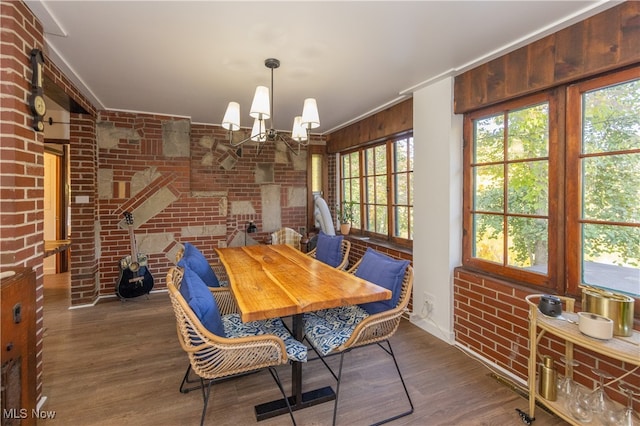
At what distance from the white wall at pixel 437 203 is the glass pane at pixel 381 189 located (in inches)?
34.1

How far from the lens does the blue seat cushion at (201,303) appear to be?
1.62 m

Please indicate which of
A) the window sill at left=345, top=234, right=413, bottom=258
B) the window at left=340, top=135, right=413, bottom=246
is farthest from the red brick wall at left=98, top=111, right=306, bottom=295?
the window sill at left=345, top=234, right=413, bottom=258

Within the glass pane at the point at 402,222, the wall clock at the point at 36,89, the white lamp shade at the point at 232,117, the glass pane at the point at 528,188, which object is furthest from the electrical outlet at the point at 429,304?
the wall clock at the point at 36,89

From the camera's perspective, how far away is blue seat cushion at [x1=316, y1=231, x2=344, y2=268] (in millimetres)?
3031

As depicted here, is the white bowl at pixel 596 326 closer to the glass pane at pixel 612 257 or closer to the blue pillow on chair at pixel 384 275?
the glass pane at pixel 612 257

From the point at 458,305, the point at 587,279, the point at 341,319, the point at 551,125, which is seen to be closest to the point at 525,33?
the point at 551,125

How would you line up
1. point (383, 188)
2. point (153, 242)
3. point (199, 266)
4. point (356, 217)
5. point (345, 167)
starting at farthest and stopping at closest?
point (345, 167) → point (356, 217) → point (153, 242) → point (383, 188) → point (199, 266)

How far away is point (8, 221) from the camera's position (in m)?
1.67

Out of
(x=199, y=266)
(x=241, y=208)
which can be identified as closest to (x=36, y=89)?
(x=199, y=266)

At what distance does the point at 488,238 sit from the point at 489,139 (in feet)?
2.75

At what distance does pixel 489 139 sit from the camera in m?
2.57

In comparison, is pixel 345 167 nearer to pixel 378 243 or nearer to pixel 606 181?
pixel 378 243

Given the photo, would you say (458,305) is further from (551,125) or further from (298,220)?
(298,220)

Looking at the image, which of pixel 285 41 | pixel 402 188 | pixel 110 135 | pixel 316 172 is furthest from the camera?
pixel 316 172
